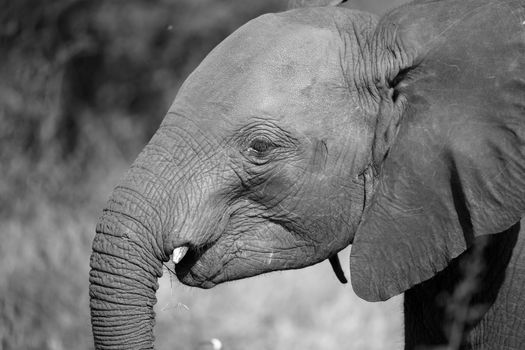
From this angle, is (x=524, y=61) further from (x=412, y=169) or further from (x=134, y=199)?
(x=134, y=199)

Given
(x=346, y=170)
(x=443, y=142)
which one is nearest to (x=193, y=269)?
(x=346, y=170)

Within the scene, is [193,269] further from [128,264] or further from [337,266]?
[337,266]

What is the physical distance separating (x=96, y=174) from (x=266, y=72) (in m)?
5.44

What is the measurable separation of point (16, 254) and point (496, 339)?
343 cm

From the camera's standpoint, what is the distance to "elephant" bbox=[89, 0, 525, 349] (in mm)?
3830

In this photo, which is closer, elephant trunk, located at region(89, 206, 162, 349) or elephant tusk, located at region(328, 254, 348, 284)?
elephant trunk, located at region(89, 206, 162, 349)

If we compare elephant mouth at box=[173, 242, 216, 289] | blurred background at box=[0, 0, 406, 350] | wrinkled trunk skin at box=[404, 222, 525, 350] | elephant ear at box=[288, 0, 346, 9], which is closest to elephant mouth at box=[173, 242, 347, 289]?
elephant mouth at box=[173, 242, 216, 289]

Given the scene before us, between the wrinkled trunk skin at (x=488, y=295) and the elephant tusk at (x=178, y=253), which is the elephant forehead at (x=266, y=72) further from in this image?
the wrinkled trunk skin at (x=488, y=295)

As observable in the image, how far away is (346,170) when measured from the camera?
13.4 feet

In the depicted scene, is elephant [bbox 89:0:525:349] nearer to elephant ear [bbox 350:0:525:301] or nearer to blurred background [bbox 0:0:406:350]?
elephant ear [bbox 350:0:525:301]

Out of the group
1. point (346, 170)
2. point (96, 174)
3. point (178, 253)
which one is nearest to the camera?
point (178, 253)

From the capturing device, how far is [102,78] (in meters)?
12.0

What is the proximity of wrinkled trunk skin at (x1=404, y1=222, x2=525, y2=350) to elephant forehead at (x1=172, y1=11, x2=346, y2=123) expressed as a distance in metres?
0.80

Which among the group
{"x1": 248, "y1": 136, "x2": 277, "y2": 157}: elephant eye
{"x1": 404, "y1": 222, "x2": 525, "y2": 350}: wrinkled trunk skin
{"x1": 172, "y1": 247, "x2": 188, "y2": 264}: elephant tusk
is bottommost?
{"x1": 404, "y1": 222, "x2": 525, "y2": 350}: wrinkled trunk skin
